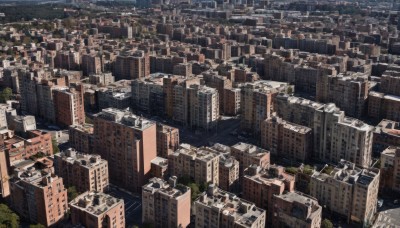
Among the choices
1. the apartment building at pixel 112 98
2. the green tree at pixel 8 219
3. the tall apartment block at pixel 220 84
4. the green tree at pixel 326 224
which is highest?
the tall apartment block at pixel 220 84

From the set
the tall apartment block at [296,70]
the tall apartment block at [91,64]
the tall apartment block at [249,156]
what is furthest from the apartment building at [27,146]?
the tall apartment block at [296,70]

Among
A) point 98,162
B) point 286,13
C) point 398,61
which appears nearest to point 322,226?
point 98,162

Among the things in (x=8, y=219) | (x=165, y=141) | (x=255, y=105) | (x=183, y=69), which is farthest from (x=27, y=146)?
(x=183, y=69)

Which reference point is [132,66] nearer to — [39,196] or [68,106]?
[68,106]

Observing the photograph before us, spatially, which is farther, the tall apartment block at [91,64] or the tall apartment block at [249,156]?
the tall apartment block at [91,64]

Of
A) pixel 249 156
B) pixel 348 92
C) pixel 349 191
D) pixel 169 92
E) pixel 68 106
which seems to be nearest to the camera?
pixel 349 191

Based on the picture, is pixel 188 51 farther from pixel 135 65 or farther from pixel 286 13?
pixel 286 13

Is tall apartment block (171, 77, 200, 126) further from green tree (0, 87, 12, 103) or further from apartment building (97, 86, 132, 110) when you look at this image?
green tree (0, 87, 12, 103)

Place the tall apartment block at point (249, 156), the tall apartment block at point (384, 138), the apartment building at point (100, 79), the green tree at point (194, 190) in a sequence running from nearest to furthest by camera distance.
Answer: the green tree at point (194, 190)
the tall apartment block at point (249, 156)
the tall apartment block at point (384, 138)
the apartment building at point (100, 79)

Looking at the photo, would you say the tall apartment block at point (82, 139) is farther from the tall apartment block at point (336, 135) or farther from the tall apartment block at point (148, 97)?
the tall apartment block at point (336, 135)
